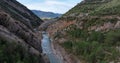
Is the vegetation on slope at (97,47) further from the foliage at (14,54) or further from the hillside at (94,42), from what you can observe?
the foliage at (14,54)

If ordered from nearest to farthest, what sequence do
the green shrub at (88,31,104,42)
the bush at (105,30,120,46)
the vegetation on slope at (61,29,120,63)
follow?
1. the vegetation on slope at (61,29,120,63)
2. the bush at (105,30,120,46)
3. the green shrub at (88,31,104,42)

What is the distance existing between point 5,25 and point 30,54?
43.8 feet

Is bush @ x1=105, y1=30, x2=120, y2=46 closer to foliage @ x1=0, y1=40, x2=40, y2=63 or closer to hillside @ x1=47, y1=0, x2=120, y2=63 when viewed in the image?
hillside @ x1=47, y1=0, x2=120, y2=63

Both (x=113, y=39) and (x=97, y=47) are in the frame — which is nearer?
(x=97, y=47)

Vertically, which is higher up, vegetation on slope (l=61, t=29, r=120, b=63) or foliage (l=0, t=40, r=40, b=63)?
foliage (l=0, t=40, r=40, b=63)

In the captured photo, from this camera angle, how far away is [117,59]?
9550cm

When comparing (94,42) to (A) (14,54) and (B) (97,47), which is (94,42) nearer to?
(B) (97,47)

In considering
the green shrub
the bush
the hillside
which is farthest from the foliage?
the green shrub

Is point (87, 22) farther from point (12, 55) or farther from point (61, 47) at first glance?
point (12, 55)

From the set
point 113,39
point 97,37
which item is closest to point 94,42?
point 113,39

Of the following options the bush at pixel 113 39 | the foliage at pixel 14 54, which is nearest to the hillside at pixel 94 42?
the bush at pixel 113 39

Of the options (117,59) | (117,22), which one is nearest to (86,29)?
(117,22)

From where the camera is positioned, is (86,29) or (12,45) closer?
(12,45)

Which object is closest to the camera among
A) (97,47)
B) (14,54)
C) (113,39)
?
(14,54)
